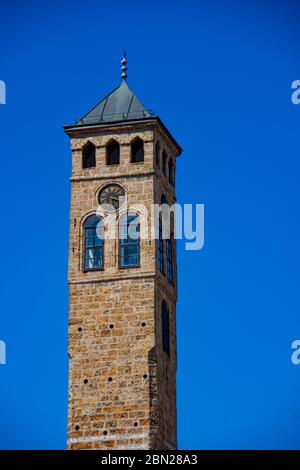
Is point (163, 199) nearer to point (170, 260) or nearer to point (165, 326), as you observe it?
point (170, 260)

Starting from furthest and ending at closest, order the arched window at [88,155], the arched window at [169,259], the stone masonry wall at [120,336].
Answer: the arched window at [88,155], the arched window at [169,259], the stone masonry wall at [120,336]

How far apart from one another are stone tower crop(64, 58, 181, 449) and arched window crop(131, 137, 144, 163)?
0.04m

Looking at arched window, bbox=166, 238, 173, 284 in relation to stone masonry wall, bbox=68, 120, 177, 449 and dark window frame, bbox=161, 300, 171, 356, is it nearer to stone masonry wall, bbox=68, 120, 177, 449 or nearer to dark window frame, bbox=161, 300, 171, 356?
stone masonry wall, bbox=68, 120, 177, 449

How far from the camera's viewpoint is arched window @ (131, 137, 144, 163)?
2896 inches

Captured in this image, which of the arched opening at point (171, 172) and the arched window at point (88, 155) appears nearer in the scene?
the arched window at point (88, 155)

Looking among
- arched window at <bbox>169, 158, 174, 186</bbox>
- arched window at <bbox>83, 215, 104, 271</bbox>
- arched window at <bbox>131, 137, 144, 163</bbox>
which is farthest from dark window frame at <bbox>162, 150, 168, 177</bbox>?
arched window at <bbox>83, 215, 104, 271</bbox>

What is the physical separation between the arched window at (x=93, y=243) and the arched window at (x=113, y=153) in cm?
263

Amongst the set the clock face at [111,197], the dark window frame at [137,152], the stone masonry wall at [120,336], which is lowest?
the stone masonry wall at [120,336]

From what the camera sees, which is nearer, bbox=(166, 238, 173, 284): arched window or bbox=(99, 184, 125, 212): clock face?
bbox=(99, 184, 125, 212): clock face

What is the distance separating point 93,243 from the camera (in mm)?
72500

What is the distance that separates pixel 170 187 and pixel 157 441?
493 inches

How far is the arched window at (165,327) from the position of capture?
71125 millimetres

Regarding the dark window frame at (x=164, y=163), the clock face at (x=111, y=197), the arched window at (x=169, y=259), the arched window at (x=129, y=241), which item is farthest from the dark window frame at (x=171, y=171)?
the arched window at (x=129, y=241)

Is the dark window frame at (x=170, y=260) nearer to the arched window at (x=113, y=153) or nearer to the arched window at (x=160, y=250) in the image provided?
the arched window at (x=160, y=250)
